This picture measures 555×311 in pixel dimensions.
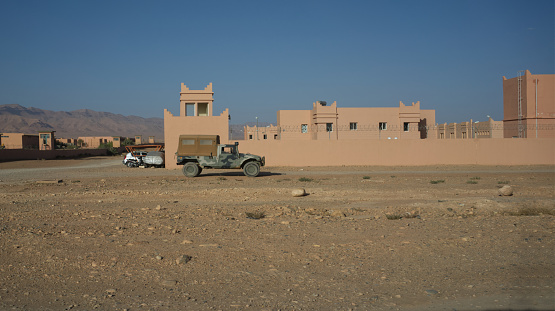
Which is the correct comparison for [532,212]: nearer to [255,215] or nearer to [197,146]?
[255,215]

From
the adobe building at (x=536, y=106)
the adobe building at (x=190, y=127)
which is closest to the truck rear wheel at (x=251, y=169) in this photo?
the adobe building at (x=190, y=127)

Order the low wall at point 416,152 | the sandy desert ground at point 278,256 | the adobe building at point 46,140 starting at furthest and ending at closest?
the adobe building at point 46,140 < the low wall at point 416,152 < the sandy desert ground at point 278,256

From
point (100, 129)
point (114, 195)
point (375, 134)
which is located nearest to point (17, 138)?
point (375, 134)

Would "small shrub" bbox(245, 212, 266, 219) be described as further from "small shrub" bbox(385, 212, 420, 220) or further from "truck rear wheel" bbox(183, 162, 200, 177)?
"truck rear wheel" bbox(183, 162, 200, 177)

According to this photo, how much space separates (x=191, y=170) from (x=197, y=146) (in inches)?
51.6

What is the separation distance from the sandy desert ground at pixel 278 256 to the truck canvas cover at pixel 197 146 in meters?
10.2

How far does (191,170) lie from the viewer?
75.3 feet

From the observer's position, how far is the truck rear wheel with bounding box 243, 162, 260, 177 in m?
23.0

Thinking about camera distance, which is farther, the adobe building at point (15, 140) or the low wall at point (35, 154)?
the adobe building at point (15, 140)

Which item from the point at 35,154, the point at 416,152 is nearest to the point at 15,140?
the point at 35,154

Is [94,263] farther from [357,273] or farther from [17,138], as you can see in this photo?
[17,138]

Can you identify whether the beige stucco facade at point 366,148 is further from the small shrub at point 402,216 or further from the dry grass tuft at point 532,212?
the dry grass tuft at point 532,212

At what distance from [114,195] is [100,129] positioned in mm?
185478

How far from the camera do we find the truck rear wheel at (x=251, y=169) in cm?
2300
